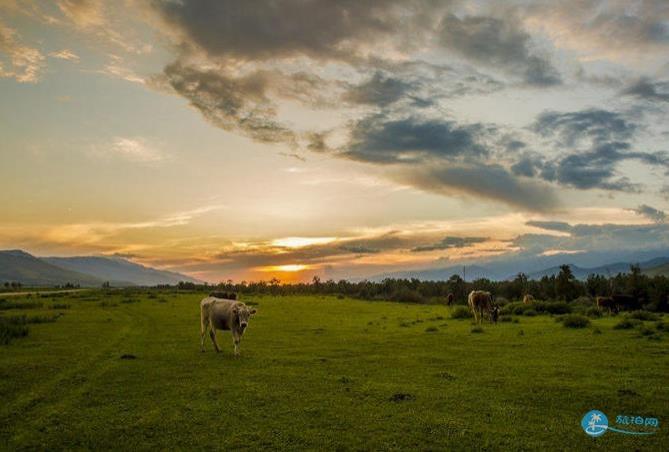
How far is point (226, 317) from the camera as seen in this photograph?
22.5 meters

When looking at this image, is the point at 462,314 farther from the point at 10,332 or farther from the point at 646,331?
the point at 10,332

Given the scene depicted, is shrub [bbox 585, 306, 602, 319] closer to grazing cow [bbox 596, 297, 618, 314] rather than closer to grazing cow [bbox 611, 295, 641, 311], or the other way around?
grazing cow [bbox 596, 297, 618, 314]

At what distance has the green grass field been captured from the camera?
10.4 metres

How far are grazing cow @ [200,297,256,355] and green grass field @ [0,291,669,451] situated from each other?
0.93 meters

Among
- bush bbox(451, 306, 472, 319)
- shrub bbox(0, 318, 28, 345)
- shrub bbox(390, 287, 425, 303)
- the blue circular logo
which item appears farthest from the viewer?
shrub bbox(390, 287, 425, 303)

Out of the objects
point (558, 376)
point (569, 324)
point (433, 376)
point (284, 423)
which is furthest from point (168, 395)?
point (569, 324)

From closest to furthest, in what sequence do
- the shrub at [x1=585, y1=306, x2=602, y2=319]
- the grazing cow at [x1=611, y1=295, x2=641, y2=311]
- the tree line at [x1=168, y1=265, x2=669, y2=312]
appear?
1. the shrub at [x1=585, y1=306, x2=602, y2=319]
2. the grazing cow at [x1=611, y1=295, x2=641, y2=311]
3. the tree line at [x1=168, y1=265, x2=669, y2=312]

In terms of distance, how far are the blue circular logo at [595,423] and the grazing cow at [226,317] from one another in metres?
14.1

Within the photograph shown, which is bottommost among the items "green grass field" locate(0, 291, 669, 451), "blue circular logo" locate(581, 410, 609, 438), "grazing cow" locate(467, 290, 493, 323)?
"blue circular logo" locate(581, 410, 609, 438)

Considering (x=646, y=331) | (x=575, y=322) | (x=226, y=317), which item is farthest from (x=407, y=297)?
(x=226, y=317)

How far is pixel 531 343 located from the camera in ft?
78.0

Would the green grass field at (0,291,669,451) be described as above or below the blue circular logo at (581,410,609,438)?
above

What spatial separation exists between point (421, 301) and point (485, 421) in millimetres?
66895

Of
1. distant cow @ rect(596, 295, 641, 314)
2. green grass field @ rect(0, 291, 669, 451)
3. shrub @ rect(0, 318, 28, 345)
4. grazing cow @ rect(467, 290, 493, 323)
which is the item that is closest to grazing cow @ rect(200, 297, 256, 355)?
green grass field @ rect(0, 291, 669, 451)
